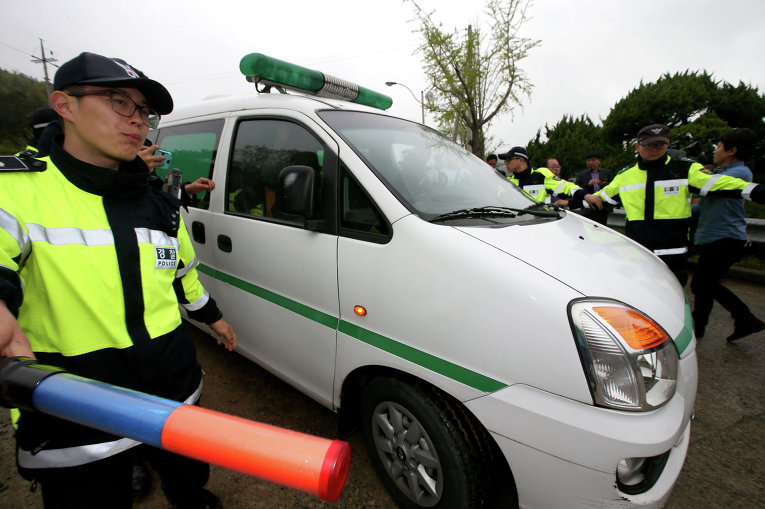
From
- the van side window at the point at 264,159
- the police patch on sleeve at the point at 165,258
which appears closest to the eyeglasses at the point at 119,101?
the police patch on sleeve at the point at 165,258

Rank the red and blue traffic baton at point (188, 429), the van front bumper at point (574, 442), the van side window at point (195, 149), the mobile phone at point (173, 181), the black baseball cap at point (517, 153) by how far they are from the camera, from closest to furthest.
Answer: the red and blue traffic baton at point (188, 429), the van front bumper at point (574, 442), the mobile phone at point (173, 181), the van side window at point (195, 149), the black baseball cap at point (517, 153)

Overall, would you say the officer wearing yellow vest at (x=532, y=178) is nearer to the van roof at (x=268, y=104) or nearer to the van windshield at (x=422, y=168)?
the van windshield at (x=422, y=168)

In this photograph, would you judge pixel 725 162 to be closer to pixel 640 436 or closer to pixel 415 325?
pixel 640 436

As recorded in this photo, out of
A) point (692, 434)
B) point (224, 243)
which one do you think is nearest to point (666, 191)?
→ point (692, 434)

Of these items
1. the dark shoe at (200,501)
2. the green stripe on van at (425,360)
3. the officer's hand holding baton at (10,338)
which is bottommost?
the dark shoe at (200,501)

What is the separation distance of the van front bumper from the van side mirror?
1079 millimetres

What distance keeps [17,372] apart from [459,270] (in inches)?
47.5

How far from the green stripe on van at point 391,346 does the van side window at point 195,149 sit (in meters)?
0.90

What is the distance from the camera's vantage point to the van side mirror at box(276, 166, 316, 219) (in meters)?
1.57

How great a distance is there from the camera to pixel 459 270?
1307 millimetres

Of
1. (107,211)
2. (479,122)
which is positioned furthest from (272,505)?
(479,122)

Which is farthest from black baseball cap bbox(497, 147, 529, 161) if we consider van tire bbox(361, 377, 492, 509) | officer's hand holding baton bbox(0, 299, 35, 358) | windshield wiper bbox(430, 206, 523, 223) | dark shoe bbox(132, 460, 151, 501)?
officer's hand holding baton bbox(0, 299, 35, 358)

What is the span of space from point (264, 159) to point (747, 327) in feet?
14.0

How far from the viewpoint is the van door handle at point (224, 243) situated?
226 centimetres
